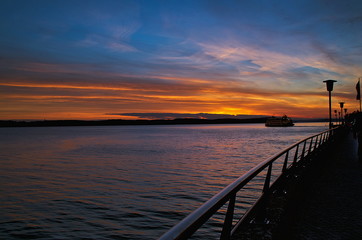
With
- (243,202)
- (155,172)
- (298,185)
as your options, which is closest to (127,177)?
(155,172)

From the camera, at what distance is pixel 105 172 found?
71.1ft

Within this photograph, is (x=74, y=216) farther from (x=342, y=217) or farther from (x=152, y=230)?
A: (x=342, y=217)

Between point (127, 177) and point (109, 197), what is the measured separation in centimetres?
569

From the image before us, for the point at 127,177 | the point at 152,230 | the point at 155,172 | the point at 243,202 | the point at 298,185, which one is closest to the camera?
the point at 298,185

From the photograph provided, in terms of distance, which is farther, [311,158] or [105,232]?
[311,158]

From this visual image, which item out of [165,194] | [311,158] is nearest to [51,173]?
[165,194]

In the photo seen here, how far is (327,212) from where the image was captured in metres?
5.43

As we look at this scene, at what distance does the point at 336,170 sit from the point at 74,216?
30.4 feet

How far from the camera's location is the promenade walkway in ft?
14.2

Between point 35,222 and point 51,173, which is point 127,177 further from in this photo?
point 35,222

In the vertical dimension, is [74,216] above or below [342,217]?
below

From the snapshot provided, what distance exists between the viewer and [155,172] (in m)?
21.1

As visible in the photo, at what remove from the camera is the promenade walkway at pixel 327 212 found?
4316 mm

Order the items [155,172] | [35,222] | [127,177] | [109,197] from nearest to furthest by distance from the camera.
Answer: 1. [35,222]
2. [109,197]
3. [127,177]
4. [155,172]
